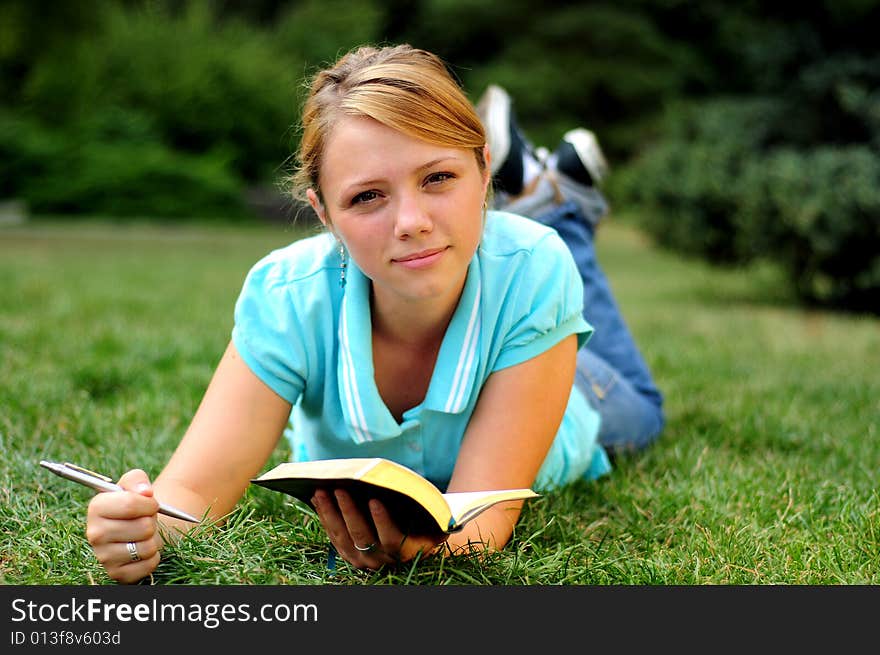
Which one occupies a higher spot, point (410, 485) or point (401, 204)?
point (401, 204)

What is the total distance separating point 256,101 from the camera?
18.8 m

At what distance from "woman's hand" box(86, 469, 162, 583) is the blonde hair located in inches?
29.5

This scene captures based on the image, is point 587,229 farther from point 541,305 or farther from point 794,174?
point 794,174

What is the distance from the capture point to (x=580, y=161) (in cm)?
344

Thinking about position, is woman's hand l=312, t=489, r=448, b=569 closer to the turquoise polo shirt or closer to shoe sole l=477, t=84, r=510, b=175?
the turquoise polo shirt

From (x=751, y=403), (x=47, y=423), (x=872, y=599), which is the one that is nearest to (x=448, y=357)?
(x=872, y=599)

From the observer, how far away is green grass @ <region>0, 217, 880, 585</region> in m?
1.93

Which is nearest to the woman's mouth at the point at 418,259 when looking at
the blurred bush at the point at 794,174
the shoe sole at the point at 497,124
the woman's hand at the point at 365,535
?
the woman's hand at the point at 365,535

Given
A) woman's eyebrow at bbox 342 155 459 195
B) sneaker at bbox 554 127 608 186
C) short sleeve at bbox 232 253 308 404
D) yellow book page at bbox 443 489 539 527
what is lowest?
yellow book page at bbox 443 489 539 527

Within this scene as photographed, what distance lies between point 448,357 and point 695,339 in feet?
11.7

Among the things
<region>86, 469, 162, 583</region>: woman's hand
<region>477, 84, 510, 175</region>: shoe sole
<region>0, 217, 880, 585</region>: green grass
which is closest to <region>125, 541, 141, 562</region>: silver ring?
<region>86, 469, 162, 583</region>: woman's hand

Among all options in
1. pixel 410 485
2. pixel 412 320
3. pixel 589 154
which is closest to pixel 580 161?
pixel 589 154

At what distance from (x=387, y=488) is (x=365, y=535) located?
25 cm

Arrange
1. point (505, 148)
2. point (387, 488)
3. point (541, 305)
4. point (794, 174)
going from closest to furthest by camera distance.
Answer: point (387, 488), point (541, 305), point (505, 148), point (794, 174)
